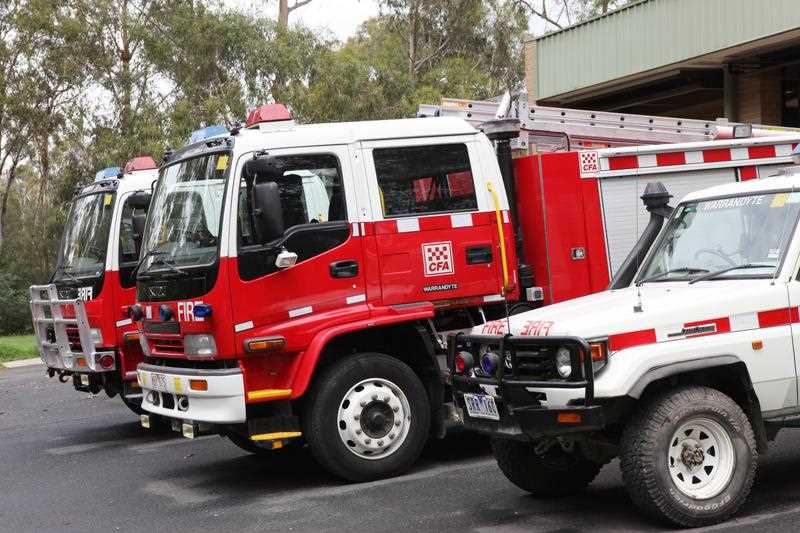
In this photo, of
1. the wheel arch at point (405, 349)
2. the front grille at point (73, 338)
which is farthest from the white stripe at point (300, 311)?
the front grille at point (73, 338)

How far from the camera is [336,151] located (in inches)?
339

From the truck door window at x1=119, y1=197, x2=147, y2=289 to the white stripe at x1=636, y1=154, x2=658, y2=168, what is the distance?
16.9 ft

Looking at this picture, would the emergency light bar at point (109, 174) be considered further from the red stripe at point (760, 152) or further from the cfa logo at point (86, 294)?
the red stripe at point (760, 152)

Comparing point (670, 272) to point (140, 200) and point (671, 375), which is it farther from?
point (140, 200)

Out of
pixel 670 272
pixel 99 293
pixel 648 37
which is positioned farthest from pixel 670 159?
pixel 648 37

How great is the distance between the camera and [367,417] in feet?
27.7

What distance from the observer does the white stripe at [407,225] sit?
8.67 metres

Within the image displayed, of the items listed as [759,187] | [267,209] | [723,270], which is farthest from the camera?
[267,209]

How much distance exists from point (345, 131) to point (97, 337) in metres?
4.17

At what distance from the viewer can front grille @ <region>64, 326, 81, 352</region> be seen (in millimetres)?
11516

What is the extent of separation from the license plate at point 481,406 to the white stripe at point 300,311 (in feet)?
5.84

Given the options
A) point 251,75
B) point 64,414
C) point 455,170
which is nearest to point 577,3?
point 251,75

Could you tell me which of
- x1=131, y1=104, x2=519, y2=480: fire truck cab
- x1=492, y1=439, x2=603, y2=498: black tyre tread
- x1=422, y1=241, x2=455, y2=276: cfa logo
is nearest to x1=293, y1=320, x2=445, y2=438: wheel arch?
x1=131, y1=104, x2=519, y2=480: fire truck cab

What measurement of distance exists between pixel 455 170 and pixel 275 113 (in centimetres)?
152
